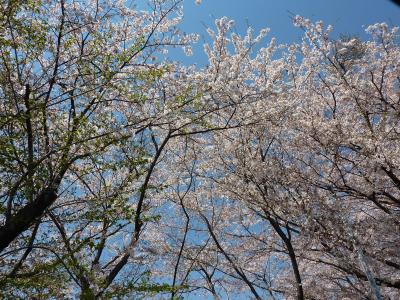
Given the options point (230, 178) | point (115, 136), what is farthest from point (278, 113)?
point (115, 136)

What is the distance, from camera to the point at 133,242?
6418 mm

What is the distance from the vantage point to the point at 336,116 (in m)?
9.12

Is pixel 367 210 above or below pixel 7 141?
above

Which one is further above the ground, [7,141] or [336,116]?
[336,116]

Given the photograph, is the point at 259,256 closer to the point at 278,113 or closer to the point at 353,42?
the point at 278,113

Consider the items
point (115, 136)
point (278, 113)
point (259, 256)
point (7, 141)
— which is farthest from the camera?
point (259, 256)

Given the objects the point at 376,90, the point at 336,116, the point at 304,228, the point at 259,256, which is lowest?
the point at 304,228

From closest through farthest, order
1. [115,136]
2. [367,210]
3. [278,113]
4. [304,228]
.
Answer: [115,136], [304,228], [278,113], [367,210]

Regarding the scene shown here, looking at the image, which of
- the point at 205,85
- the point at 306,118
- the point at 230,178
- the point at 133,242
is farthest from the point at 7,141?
the point at 306,118

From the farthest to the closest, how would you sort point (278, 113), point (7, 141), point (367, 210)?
point (367, 210) < point (278, 113) < point (7, 141)

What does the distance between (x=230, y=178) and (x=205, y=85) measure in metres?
2.76

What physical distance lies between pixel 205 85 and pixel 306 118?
8.87 ft

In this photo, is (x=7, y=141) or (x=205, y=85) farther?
(x=205, y=85)

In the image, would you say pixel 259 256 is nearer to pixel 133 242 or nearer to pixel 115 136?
pixel 133 242
